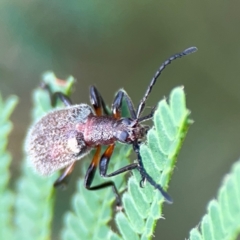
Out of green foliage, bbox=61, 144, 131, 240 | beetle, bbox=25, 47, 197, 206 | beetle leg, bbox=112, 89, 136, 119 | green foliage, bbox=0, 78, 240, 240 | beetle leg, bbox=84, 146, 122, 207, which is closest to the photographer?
green foliage, bbox=0, 78, 240, 240

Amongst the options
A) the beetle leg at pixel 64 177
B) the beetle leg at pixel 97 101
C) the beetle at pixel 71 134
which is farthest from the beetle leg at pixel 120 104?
the beetle leg at pixel 64 177

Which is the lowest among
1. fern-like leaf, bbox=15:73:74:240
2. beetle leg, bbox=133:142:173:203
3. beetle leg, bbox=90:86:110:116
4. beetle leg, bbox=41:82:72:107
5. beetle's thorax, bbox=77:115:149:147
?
beetle leg, bbox=133:142:173:203

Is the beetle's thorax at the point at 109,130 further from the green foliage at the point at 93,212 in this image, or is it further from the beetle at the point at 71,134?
the green foliage at the point at 93,212

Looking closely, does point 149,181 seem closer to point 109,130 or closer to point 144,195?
point 144,195

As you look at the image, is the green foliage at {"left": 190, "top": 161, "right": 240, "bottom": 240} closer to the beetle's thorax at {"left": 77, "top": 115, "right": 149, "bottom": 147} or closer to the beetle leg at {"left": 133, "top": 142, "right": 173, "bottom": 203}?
the beetle leg at {"left": 133, "top": 142, "right": 173, "bottom": 203}

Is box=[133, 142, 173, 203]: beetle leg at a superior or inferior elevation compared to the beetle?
inferior

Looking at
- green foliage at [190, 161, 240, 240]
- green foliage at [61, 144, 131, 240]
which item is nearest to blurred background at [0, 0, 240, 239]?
green foliage at [61, 144, 131, 240]
